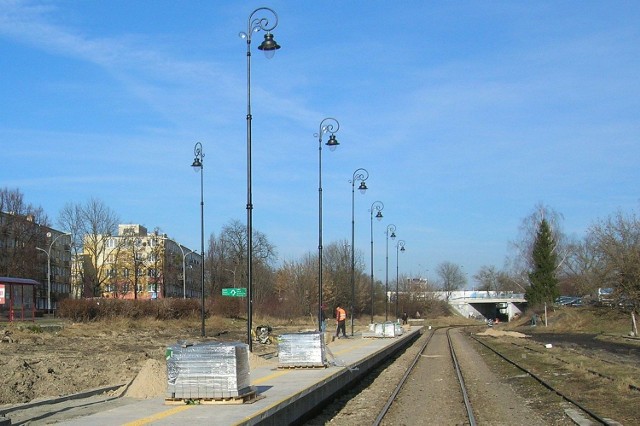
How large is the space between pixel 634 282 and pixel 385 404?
126 ft

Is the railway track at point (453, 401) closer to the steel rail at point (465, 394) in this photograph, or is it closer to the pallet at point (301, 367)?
the steel rail at point (465, 394)

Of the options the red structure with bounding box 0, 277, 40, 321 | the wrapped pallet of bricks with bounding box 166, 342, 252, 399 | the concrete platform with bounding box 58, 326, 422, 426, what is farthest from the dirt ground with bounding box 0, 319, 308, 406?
the red structure with bounding box 0, 277, 40, 321

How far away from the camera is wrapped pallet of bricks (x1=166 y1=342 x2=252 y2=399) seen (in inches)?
495

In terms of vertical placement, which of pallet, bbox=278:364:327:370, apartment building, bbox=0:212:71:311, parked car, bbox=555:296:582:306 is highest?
apartment building, bbox=0:212:71:311

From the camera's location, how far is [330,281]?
92438 mm

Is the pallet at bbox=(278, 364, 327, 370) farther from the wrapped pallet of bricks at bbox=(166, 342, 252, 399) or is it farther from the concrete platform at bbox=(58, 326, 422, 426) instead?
the wrapped pallet of bricks at bbox=(166, 342, 252, 399)

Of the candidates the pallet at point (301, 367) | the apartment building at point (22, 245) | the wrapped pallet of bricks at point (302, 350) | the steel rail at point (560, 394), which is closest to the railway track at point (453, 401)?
the steel rail at point (560, 394)

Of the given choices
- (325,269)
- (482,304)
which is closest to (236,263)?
(325,269)

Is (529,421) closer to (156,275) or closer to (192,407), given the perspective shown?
(192,407)

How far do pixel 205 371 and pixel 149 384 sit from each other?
4036 mm

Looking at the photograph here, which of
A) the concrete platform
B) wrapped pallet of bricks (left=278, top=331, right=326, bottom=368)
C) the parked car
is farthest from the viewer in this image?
the parked car

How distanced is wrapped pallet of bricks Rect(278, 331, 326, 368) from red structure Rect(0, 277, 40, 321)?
3280 centimetres

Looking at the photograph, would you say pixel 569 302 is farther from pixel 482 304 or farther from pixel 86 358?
pixel 86 358

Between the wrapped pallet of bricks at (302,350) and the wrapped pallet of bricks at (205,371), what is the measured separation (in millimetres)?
6594
